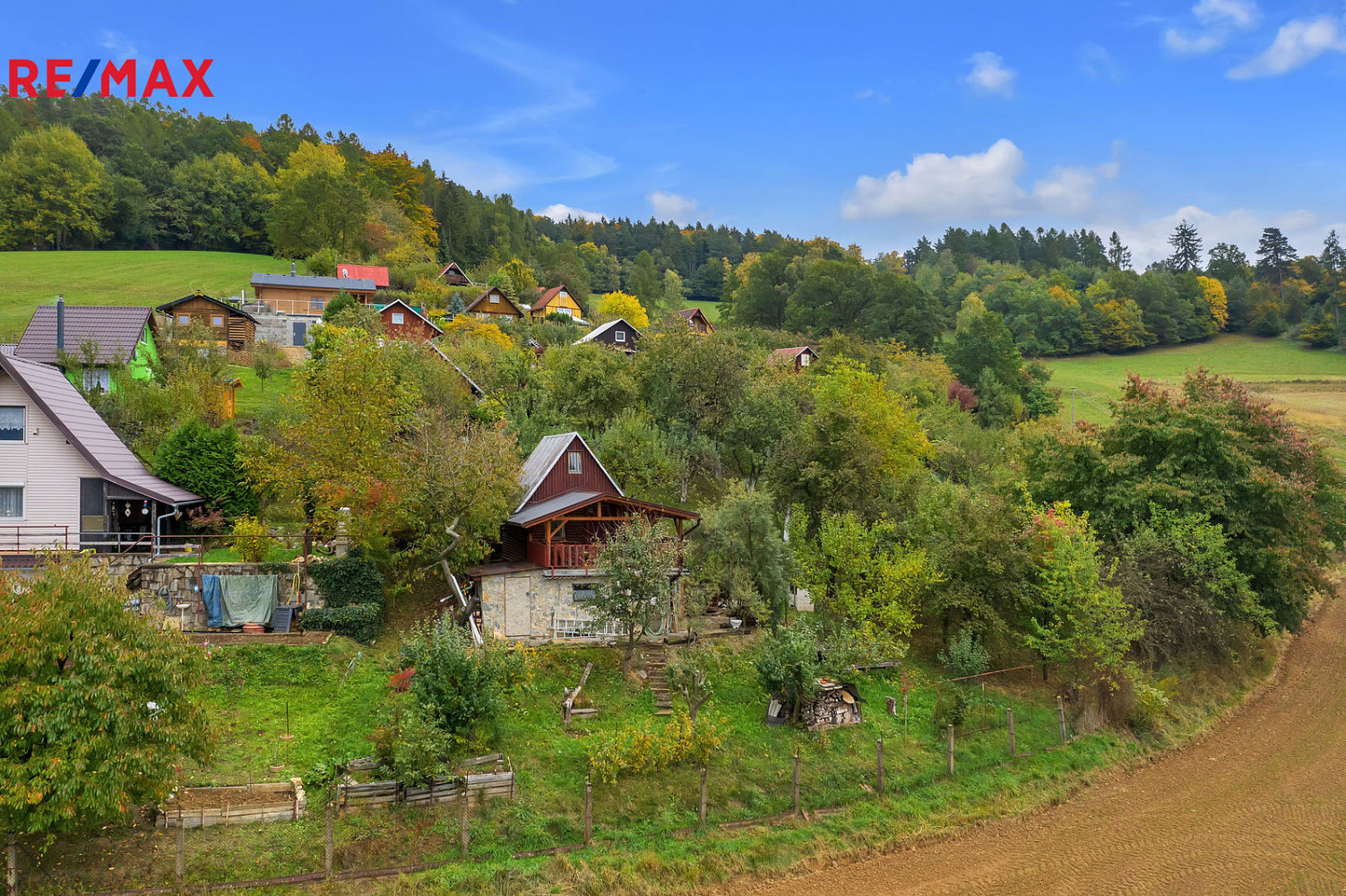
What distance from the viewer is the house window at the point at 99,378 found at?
3553cm

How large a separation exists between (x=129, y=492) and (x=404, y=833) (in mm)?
18059

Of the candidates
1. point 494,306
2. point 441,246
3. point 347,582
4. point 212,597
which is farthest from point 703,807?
point 441,246

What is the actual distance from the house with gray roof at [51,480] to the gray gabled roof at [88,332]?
973 centimetres

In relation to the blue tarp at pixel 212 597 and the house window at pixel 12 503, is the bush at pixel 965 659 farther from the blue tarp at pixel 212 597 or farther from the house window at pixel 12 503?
the house window at pixel 12 503

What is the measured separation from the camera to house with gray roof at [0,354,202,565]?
2591cm

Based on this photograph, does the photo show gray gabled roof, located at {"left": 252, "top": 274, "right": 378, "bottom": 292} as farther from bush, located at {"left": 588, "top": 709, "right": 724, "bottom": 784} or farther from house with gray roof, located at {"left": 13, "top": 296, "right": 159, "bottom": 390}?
bush, located at {"left": 588, "top": 709, "right": 724, "bottom": 784}

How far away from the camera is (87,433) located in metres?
27.5

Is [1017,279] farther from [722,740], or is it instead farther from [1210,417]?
[722,740]

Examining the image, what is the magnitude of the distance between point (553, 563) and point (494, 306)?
4855 centimetres

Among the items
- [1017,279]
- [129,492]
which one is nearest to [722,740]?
[129,492]

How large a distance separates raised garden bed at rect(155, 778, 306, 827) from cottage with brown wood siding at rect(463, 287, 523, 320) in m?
55.1

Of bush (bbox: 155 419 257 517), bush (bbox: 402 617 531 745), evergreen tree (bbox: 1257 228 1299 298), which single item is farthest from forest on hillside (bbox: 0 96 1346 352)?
bush (bbox: 402 617 531 745)

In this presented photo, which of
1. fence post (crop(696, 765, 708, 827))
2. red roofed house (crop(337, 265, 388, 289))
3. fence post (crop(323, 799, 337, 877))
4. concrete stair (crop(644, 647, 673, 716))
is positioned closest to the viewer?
fence post (crop(323, 799, 337, 877))

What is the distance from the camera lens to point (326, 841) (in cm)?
1503
